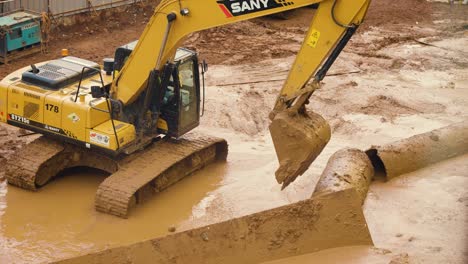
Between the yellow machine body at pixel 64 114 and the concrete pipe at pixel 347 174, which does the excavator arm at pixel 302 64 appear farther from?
the yellow machine body at pixel 64 114

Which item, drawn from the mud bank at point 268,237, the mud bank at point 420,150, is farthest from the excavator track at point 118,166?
the mud bank at point 420,150

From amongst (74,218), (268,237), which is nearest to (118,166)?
(74,218)

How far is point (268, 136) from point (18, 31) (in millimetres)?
5720

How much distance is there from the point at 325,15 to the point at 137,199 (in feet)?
12.1

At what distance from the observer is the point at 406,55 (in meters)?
18.2

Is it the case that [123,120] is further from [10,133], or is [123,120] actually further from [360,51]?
[360,51]

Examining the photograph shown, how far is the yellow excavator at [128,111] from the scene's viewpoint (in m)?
10.6

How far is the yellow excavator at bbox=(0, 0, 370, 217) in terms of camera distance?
34.9 feet

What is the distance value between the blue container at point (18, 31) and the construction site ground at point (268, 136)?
33 cm

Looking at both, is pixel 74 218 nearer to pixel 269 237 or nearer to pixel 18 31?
pixel 269 237

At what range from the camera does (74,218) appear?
10.8m

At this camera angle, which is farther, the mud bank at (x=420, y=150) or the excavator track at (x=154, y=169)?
the mud bank at (x=420, y=150)

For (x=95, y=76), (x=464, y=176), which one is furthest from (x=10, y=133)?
(x=464, y=176)

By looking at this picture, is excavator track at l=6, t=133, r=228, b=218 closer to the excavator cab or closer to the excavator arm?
the excavator cab
